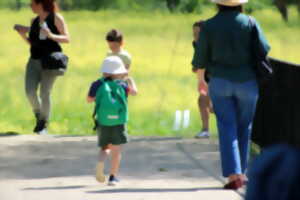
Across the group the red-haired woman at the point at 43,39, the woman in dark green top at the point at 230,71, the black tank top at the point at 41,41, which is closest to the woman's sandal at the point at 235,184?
the woman in dark green top at the point at 230,71

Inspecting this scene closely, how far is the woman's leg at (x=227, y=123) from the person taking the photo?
749 centimetres

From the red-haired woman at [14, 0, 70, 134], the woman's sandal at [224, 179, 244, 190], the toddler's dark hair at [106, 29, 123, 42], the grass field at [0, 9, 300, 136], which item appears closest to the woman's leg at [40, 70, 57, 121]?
the red-haired woman at [14, 0, 70, 134]

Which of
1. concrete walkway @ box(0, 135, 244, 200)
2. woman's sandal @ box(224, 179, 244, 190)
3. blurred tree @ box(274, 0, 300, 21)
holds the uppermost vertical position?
woman's sandal @ box(224, 179, 244, 190)

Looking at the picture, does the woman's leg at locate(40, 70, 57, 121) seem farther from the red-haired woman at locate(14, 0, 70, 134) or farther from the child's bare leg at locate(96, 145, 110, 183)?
the child's bare leg at locate(96, 145, 110, 183)

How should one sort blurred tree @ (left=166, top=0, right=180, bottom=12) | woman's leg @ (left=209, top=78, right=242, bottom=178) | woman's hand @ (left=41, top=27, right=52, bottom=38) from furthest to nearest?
1. blurred tree @ (left=166, top=0, right=180, bottom=12)
2. woman's hand @ (left=41, top=27, right=52, bottom=38)
3. woman's leg @ (left=209, top=78, right=242, bottom=178)

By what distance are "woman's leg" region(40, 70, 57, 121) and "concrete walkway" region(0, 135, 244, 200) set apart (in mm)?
507

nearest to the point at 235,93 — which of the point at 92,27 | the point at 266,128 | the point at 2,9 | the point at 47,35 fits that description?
the point at 266,128

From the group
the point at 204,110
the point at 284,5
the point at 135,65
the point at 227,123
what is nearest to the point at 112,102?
the point at 227,123

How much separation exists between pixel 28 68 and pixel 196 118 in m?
6.40

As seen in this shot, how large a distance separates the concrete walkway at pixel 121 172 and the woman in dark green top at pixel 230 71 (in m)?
0.36

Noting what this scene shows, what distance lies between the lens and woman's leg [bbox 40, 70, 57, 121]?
11262 millimetres

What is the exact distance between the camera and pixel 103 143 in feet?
25.5

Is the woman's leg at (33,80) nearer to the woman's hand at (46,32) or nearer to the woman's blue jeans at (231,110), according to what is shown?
the woman's hand at (46,32)

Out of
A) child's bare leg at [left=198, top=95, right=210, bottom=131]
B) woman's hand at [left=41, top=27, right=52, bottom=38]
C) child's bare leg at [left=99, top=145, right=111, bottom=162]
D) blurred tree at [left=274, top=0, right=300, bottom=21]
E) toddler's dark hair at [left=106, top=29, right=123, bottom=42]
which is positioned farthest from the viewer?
blurred tree at [left=274, top=0, right=300, bottom=21]
